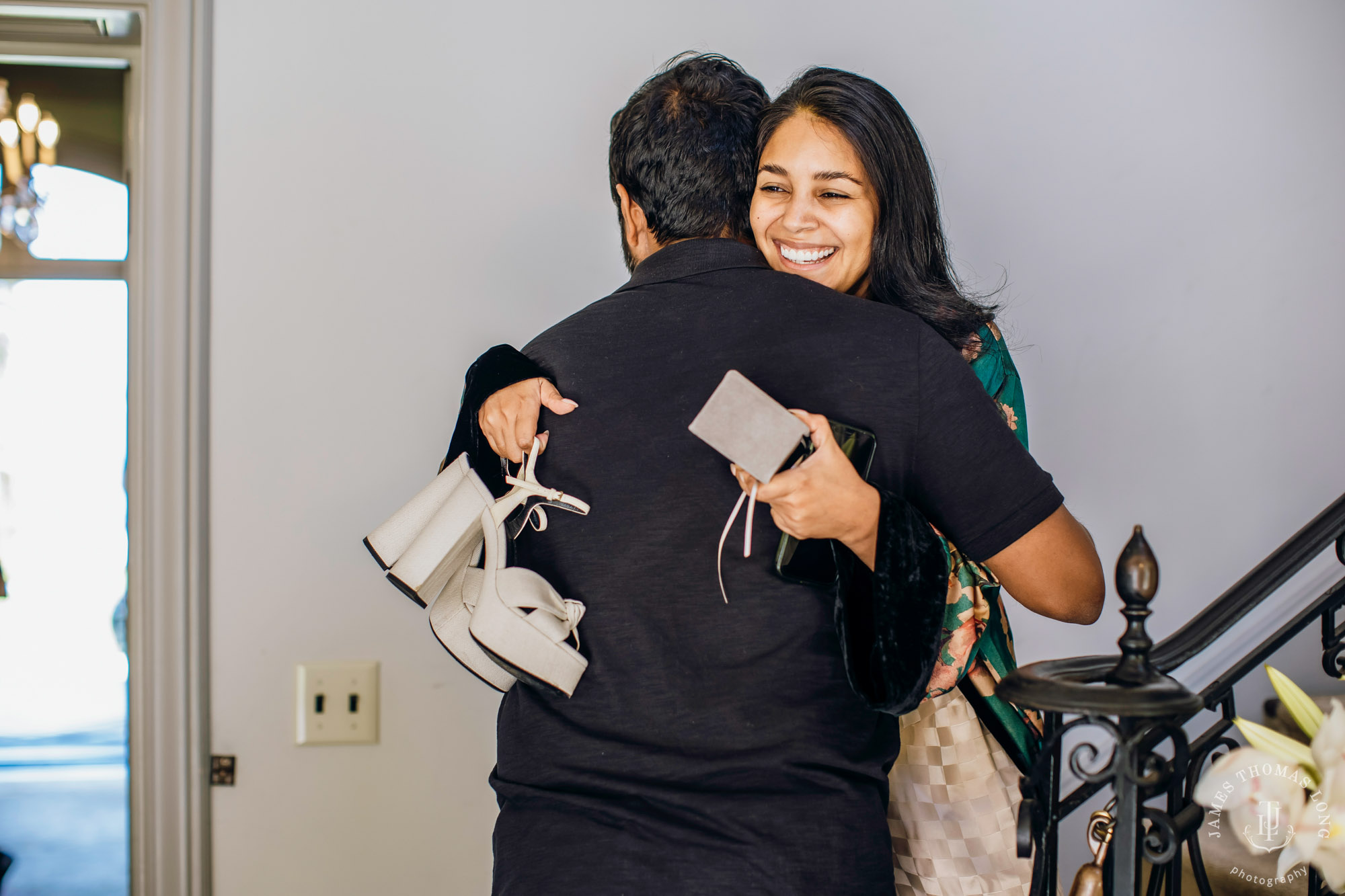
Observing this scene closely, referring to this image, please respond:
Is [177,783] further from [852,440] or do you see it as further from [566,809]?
[852,440]

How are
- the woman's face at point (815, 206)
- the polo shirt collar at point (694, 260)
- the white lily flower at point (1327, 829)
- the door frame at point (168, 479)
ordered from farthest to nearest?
the door frame at point (168, 479) → the woman's face at point (815, 206) → the polo shirt collar at point (694, 260) → the white lily flower at point (1327, 829)

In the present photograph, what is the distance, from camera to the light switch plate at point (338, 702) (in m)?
1.58

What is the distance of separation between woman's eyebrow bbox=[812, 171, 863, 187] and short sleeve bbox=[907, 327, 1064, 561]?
409 mm

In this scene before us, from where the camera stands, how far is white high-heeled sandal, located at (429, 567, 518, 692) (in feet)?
3.22

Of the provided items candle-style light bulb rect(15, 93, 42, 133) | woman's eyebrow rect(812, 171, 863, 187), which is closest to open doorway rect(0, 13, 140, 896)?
candle-style light bulb rect(15, 93, 42, 133)

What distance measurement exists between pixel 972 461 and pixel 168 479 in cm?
137

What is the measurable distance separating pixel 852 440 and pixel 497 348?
42 cm

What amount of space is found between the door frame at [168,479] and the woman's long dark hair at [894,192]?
3.52 ft

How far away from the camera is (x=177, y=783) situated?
1552mm

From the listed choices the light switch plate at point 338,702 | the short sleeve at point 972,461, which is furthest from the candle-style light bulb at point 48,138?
the short sleeve at point 972,461

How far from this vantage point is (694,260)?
0.90 meters

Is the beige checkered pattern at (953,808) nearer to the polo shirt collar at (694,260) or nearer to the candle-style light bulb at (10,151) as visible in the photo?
the polo shirt collar at (694,260)

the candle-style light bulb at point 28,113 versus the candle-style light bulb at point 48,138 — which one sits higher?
the candle-style light bulb at point 28,113

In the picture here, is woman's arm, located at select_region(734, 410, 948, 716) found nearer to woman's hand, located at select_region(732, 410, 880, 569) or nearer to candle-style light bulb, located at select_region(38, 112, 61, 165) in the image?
woman's hand, located at select_region(732, 410, 880, 569)
